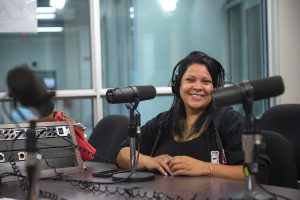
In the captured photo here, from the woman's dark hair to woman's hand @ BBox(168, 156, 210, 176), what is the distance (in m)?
0.31

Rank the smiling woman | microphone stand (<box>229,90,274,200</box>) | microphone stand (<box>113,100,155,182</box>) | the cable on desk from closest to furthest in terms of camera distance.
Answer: microphone stand (<box>229,90,274,200</box>) < the cable on desk < microphone stand (<box>113,100,155,182</box>) < the smiling woman

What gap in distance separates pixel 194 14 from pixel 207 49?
1.06 ft

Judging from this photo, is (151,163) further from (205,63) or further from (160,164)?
(205,63)

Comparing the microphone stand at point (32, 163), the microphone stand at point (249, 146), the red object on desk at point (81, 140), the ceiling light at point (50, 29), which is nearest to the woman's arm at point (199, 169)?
the red object on desk at point (81, 140)

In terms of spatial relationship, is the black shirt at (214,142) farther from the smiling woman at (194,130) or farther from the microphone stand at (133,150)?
the microphone stand at (133,150)

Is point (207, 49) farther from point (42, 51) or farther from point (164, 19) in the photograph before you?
point (42, 51)

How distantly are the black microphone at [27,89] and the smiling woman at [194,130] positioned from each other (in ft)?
3.14

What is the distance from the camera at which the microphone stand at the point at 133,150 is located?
168cm

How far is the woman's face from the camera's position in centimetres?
215

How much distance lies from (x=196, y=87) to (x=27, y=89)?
1309 mm

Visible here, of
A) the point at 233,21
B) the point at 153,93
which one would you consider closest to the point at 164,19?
the point at 233,21

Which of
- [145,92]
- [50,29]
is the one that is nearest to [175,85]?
[145,92]

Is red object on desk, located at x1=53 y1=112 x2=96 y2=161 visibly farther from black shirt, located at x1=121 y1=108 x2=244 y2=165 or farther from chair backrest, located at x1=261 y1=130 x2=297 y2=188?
chair backrest, located at x1=261 y1=130 x2=297 y2=188

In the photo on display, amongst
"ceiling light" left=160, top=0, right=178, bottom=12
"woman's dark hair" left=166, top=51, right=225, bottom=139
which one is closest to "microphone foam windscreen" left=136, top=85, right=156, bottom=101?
"woman's dark hair" left=166, top=51, right=225, bottom=139
